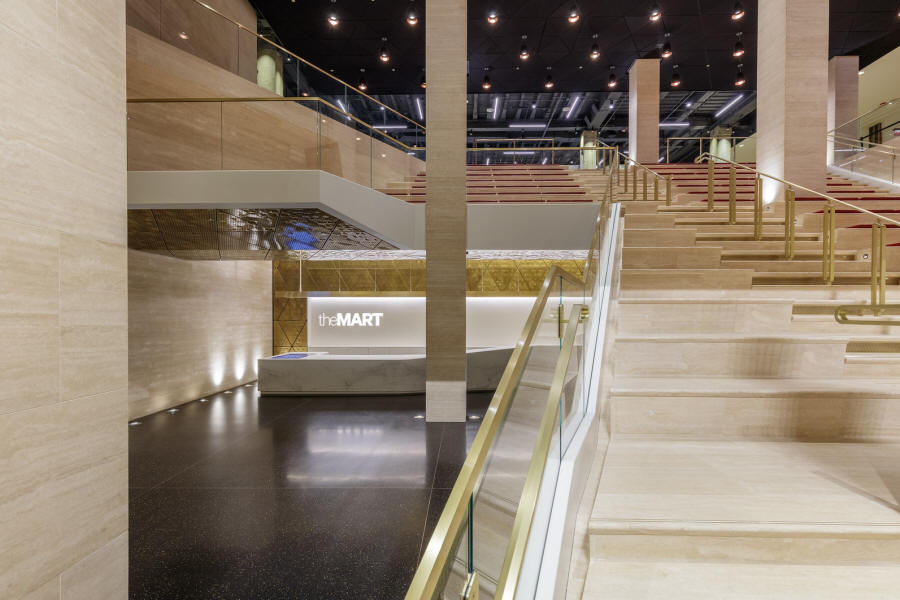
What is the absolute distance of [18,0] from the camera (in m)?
1.80

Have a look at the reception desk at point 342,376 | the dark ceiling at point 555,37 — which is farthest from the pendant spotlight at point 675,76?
the reception desk at point 342,376

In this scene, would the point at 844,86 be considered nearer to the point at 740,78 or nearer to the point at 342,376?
the point at 740,78

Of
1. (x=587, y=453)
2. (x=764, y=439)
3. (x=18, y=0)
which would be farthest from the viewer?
(x=764, y=439)

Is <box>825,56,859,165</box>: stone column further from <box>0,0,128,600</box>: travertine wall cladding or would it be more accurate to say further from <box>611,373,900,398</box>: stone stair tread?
<box>0,0,128,600</box>: travertine wall cladding

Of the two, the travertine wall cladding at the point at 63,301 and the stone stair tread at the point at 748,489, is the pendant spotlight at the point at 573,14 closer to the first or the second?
the travertine wall cladding at the point at 63,301

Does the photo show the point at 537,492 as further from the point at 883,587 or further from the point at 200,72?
the point at 200,72

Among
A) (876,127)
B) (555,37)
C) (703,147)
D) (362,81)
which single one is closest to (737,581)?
(555,37)

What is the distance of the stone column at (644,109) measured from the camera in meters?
13.2

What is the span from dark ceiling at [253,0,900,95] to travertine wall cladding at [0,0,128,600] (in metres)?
9.79

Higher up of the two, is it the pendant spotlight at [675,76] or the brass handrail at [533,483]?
the pendant spotlight at [675,76]

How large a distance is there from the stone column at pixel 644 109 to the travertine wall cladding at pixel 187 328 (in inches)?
417

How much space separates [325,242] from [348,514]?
16.4 ft

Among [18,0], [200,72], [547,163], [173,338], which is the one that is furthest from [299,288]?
[18,0]

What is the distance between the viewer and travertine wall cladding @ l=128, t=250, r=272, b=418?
705 cm
